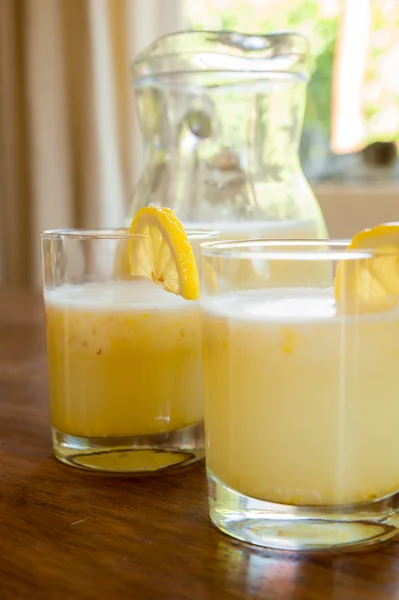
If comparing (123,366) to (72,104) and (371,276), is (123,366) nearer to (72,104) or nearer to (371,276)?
(371,276)

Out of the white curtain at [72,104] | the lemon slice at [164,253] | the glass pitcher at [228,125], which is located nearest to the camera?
the lemon slice at [164,253]

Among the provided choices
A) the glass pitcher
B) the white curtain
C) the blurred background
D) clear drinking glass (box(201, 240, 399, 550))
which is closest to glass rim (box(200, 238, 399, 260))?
clear drinking glass (box(201, 240, 399, 550))

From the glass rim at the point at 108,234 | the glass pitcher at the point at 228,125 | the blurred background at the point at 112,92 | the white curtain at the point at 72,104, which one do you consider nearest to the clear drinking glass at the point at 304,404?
the glass rim at the point at 108,234

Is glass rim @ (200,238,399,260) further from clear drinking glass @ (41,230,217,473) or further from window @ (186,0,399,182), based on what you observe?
window @ (186,0,399,182)

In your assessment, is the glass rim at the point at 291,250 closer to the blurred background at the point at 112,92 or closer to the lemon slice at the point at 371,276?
the lemon slice at the point at 371,276

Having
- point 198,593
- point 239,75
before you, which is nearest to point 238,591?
point 198,593
